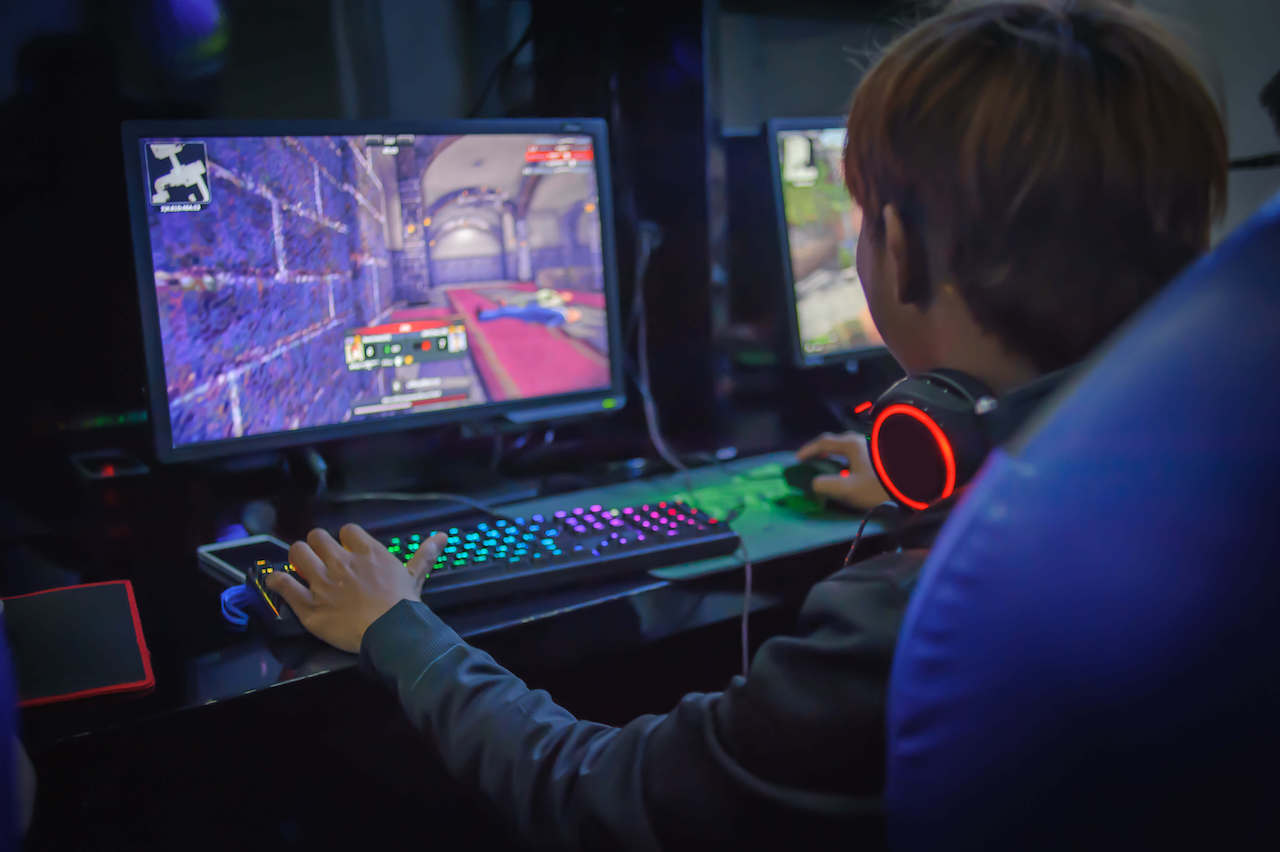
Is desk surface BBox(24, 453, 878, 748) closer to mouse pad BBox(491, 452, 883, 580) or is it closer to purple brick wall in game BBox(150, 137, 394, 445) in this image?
mouse pad BBox(491, 452, 883, 580)

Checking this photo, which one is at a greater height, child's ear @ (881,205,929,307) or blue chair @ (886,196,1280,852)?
child's ear @ (881,205,929,307)

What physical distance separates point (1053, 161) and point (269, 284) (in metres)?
0.90

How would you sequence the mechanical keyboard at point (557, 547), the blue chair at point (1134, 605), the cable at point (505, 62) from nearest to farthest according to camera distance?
the blue chair at point (1134, 605)
the mechanical keyboard at point (557, 547)
the cable at point (505, 62)

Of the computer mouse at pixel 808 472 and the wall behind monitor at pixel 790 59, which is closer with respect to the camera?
the computer mouse at pixel 808 472

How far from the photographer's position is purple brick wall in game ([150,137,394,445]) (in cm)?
106

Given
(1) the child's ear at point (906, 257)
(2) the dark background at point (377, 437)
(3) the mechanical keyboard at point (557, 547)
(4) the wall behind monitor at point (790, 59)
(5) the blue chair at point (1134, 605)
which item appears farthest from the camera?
(4) the wall behind monitor at point (790, 59)

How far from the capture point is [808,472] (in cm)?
127

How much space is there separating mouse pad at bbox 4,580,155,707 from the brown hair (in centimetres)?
72

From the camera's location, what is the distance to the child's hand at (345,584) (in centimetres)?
81

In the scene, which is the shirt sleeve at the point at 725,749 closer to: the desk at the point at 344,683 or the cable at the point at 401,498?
the desk at the point at 344,683

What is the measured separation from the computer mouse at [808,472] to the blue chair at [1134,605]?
0.86m

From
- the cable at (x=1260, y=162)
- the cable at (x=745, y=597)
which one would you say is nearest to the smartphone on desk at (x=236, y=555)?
the cable at (x=745, y=597)

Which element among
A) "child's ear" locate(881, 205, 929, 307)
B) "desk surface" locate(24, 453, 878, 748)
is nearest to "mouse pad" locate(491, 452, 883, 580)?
"desk surface" locate(24, 453, 878, 748)

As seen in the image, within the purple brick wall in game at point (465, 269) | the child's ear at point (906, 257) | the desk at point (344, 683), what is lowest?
the desk at point (344, 683)
